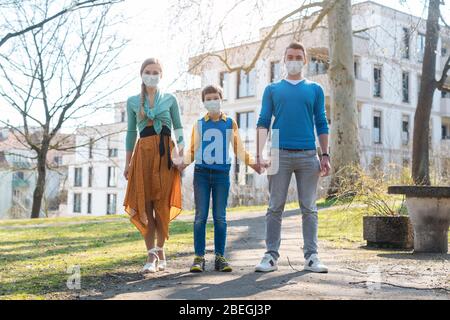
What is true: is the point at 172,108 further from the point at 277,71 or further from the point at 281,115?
the point at 277,71

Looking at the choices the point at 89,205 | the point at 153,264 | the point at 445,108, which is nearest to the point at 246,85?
the point at 445,108

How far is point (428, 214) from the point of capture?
22.8 ft

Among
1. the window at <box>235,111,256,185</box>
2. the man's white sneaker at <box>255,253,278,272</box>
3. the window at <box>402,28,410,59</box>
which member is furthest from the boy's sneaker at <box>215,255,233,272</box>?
the window at <box>235,111,256,185</box>

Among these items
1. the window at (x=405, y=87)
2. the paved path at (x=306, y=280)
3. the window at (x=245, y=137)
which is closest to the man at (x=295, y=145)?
the paved path at (x=306, y=280)

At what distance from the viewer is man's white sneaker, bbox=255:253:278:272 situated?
531 centimetres

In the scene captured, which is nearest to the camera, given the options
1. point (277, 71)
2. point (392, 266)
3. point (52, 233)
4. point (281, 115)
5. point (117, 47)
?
point (281, 115)

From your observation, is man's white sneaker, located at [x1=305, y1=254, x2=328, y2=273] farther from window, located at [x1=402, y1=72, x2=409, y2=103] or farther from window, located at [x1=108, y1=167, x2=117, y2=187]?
window, located at [x1=108, y1=167, x2=117, y2=187]

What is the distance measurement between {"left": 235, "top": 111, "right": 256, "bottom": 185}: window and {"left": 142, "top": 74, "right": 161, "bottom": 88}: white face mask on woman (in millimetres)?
23146

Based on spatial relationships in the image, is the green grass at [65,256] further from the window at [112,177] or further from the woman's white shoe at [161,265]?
the window at [112,177]

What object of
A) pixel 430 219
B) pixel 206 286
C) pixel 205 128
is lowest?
pixel 206 286

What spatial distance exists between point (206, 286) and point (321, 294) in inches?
36.4
